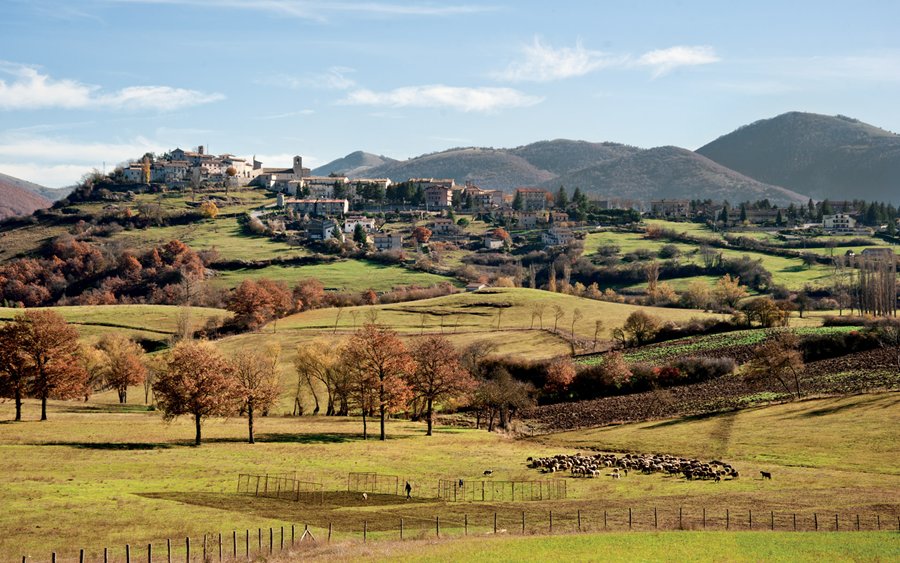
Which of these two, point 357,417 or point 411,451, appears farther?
point 357,417

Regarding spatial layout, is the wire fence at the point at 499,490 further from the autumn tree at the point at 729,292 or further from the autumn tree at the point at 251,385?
the autumn tree at the point at 729,292

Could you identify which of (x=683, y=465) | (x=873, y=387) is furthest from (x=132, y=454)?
(x=873, y=387)

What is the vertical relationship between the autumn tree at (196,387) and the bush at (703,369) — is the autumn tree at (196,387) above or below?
above

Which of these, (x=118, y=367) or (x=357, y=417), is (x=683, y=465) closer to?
(x=357, y=417)

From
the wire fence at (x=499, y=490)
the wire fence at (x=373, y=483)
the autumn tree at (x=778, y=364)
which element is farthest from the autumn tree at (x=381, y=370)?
the autumn tree at (x=778, y=364)

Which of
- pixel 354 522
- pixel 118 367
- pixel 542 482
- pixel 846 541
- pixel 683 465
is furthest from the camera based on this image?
pixel 118 367

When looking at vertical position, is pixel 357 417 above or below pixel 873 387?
below

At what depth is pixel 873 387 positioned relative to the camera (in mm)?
83875

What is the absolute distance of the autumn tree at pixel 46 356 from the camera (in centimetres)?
7912

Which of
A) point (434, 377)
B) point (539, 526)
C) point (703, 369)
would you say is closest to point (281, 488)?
point (539, 526)

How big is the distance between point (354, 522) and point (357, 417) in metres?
49.0

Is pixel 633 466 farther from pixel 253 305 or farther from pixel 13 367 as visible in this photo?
pixel 253 305

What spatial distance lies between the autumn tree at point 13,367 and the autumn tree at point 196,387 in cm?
1544

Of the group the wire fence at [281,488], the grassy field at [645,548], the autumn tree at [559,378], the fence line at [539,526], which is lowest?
the autumn tree at [559,378]
